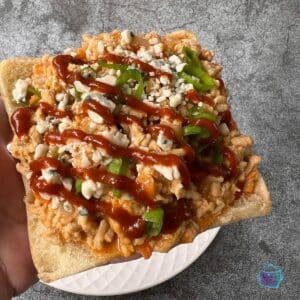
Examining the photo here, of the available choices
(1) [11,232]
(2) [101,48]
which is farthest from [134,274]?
(2) [101,48]

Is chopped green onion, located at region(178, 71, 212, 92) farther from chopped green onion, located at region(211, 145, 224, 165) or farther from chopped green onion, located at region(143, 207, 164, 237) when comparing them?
chopped green onion, located at region(143, 207, 164, 237)

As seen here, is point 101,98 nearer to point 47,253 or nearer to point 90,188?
point 90,188

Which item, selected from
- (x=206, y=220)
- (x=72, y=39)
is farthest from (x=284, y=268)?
(x=72, y=39)

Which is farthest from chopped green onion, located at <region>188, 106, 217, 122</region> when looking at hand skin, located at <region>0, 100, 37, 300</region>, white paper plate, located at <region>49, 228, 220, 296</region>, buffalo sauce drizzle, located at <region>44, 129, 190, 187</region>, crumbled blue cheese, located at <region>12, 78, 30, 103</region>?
white paper plate, located at <region>49, 228, 220, 296</region>

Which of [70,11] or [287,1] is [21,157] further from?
[287,1]

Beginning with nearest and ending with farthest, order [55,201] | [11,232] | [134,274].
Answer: [55,201] → [11,232] → [134,274]

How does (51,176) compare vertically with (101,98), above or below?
below

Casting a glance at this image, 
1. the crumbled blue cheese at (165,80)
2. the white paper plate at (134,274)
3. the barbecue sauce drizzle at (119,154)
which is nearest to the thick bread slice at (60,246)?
the barbecue sauce drizzle at (119,154)

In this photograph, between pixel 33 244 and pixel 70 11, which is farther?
pixel 70 11
